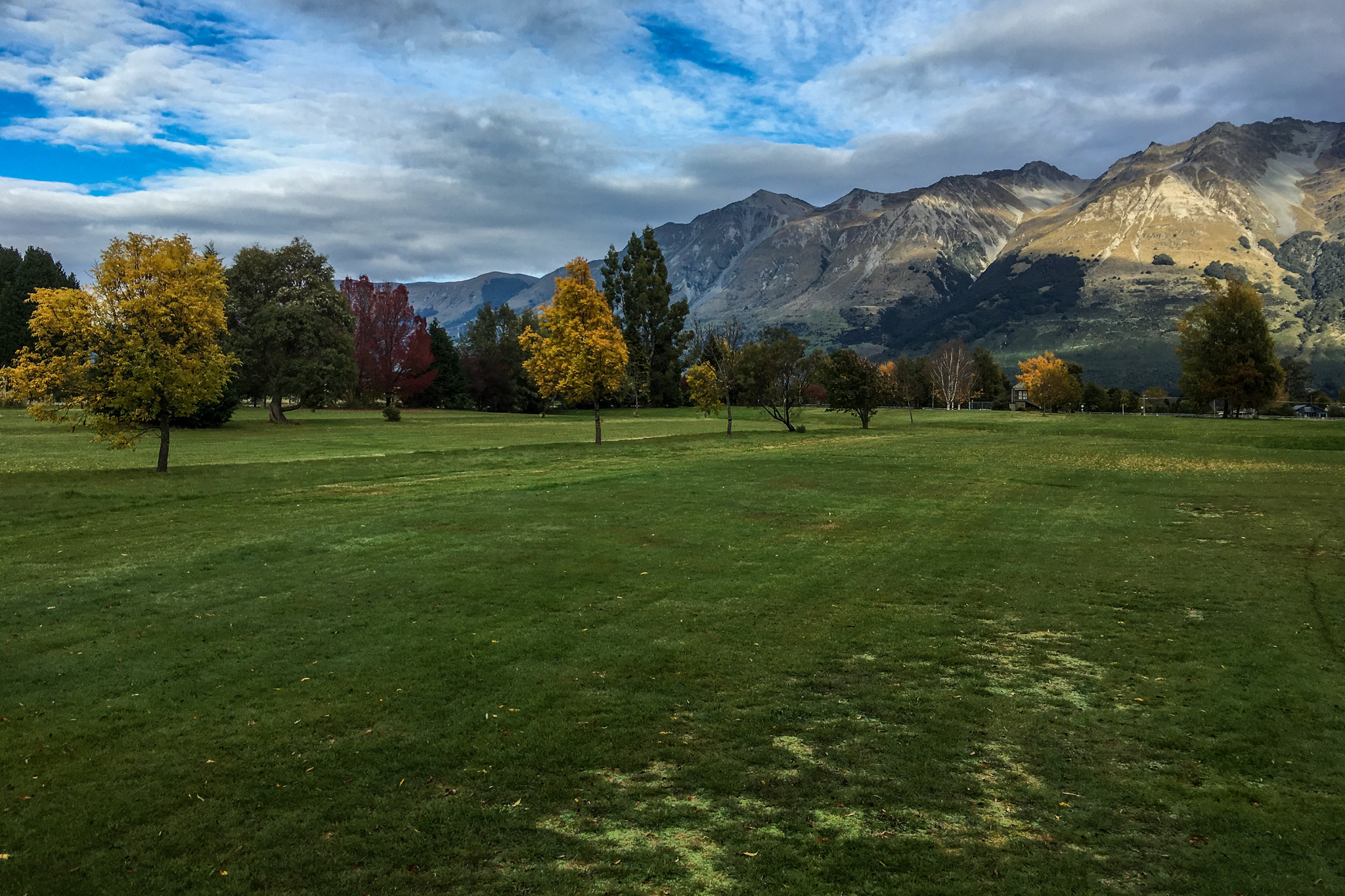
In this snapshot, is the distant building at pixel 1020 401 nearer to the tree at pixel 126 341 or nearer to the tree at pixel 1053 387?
the tree at pixel 1053 387

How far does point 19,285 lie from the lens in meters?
87.2

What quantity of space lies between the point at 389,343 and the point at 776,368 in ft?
198

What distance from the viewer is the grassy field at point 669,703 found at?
552 cm

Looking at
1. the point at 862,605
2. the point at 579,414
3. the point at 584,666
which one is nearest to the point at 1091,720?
the point at 862,605

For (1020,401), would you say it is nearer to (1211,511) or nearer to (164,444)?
(1211,511)

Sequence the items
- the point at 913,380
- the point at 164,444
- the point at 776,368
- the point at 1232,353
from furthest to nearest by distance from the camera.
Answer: the point at 913,380 → the point at 1232,353 → the point at 776,368 → the point at 164,444

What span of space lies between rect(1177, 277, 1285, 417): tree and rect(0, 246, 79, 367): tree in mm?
120252

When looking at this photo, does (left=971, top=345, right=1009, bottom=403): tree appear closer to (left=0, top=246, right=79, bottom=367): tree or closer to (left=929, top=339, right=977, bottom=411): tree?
(left=929, top=339, right=977, bottom=411): tree

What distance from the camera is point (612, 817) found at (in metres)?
6.01

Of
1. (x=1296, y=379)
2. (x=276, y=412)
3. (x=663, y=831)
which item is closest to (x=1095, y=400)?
(x=1296, y=379)

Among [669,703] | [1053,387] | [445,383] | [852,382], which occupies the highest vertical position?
[1053,387]

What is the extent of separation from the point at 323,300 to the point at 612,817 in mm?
72958

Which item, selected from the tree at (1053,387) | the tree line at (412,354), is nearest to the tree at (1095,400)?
the tree line at (412,354)

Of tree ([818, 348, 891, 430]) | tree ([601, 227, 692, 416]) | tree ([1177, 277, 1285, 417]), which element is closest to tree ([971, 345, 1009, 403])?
tree ([601, 227, 692, 416])
